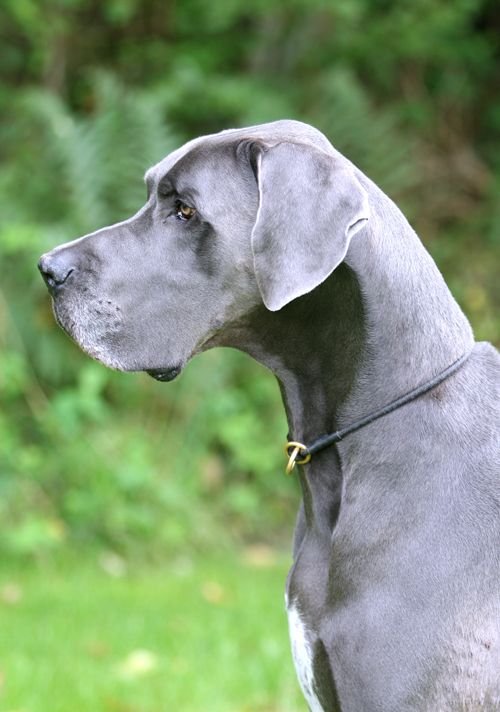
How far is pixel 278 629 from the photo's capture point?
5.54m

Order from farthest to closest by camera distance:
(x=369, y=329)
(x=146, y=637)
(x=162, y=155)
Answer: (x=162, y=155), (x=146, y=637), (x=369, y=329)

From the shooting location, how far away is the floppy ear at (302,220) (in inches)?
98.6

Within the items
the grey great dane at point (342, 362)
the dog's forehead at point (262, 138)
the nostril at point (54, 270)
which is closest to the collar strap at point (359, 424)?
the grey great dane at point (342, 362)

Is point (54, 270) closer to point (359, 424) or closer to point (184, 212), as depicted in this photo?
point (184, 212)

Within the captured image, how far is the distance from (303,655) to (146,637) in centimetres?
285

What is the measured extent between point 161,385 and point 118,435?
0.53 meters

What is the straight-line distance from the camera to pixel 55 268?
2.85 m

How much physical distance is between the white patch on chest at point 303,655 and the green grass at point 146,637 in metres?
1.83

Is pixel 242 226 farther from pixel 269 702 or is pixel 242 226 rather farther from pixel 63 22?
pixel 63 22

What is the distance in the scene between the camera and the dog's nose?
9.34ft

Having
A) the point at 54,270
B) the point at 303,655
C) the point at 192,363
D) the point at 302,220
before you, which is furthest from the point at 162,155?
the point at 303,655

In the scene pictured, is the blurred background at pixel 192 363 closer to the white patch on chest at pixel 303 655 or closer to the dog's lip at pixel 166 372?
the white patch on chest at pixel 303 655

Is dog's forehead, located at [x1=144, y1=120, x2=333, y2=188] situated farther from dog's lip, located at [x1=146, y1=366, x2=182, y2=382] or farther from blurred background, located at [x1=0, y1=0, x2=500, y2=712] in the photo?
blurred background, located at [x1=0, y1=0, x2=500, y2=712]

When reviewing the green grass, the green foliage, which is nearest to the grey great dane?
the green grass
